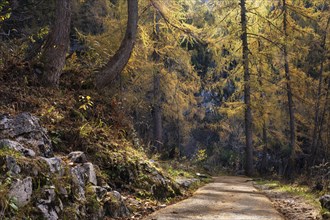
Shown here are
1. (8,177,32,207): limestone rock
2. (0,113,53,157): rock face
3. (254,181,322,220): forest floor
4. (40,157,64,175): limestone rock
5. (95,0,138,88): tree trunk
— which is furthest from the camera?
(95,0,138,88): tree trunk

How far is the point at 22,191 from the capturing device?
162 inches

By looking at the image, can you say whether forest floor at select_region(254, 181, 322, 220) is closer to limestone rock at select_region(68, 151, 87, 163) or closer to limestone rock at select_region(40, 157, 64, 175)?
limestone rock at select_region(68, 151, 87, 163)

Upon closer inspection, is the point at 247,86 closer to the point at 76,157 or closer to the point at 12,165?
the point at 76,157

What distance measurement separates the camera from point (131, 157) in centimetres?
779

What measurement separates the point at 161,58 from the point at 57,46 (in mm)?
10333

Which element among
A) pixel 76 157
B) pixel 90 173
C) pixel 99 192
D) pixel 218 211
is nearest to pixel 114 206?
pixel 99 192

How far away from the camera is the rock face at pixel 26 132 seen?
5391 mm

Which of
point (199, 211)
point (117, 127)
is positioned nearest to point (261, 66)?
A: point (117, 127)

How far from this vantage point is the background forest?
862 centimetres

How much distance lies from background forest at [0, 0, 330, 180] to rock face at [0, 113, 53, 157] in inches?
31.8

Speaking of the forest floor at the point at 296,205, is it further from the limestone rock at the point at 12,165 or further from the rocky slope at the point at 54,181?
the limestone rock at the point at 12,165

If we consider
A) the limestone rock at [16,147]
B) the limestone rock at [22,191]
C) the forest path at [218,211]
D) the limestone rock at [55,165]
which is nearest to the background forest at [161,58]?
the limestone rock at [16,147]

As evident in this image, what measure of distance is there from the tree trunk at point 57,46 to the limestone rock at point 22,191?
4.59 m

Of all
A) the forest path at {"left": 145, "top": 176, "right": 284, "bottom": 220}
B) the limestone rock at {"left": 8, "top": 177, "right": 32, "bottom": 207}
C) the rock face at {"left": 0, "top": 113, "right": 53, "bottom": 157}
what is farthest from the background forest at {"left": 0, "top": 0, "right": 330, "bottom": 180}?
the limestone rock at {"left": 8, "top": 177, "right": 32, "bottom": 207}
